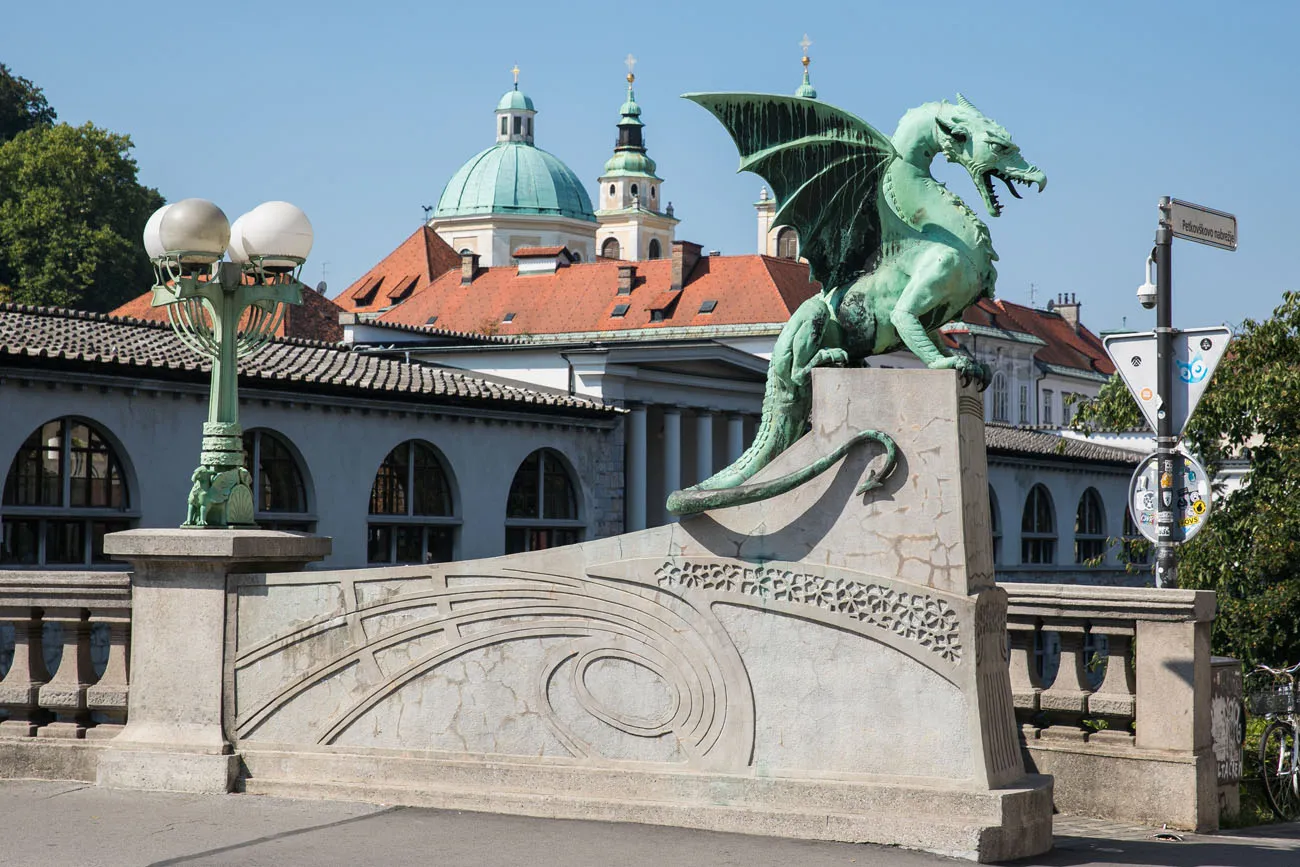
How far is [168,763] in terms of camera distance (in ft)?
29.5

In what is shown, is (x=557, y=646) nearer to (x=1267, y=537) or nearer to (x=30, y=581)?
(x=30, y=581)

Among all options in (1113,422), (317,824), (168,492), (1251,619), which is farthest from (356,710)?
(168,492)

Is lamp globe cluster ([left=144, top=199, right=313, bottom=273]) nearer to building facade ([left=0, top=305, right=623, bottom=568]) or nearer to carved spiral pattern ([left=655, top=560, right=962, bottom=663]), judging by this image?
carved spiral pattern ([left=655, top=560, right=962, bottom=663])

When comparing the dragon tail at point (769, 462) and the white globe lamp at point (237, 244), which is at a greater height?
the white globe lamp at point (237, 244)

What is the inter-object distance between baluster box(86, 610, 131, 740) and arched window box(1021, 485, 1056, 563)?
49145 millimetres

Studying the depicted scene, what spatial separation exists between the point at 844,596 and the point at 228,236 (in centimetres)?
480

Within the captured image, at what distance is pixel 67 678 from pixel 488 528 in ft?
96.8

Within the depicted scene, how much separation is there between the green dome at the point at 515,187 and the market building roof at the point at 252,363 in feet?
267

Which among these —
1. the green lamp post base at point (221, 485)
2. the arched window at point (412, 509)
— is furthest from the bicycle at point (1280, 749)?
the arched window at point (412, 509)

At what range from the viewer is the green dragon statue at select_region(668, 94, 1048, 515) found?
8789 millimetres

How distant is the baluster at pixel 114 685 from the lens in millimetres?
9406

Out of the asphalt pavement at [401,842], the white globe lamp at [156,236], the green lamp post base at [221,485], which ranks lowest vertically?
the asphalt pavement at [401,842]

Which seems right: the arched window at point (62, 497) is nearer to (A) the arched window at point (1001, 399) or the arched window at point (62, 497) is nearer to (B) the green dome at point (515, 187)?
(A) the arched window at point (1001, 399)

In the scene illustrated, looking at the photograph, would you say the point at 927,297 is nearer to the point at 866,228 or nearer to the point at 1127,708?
the point at 866,228
